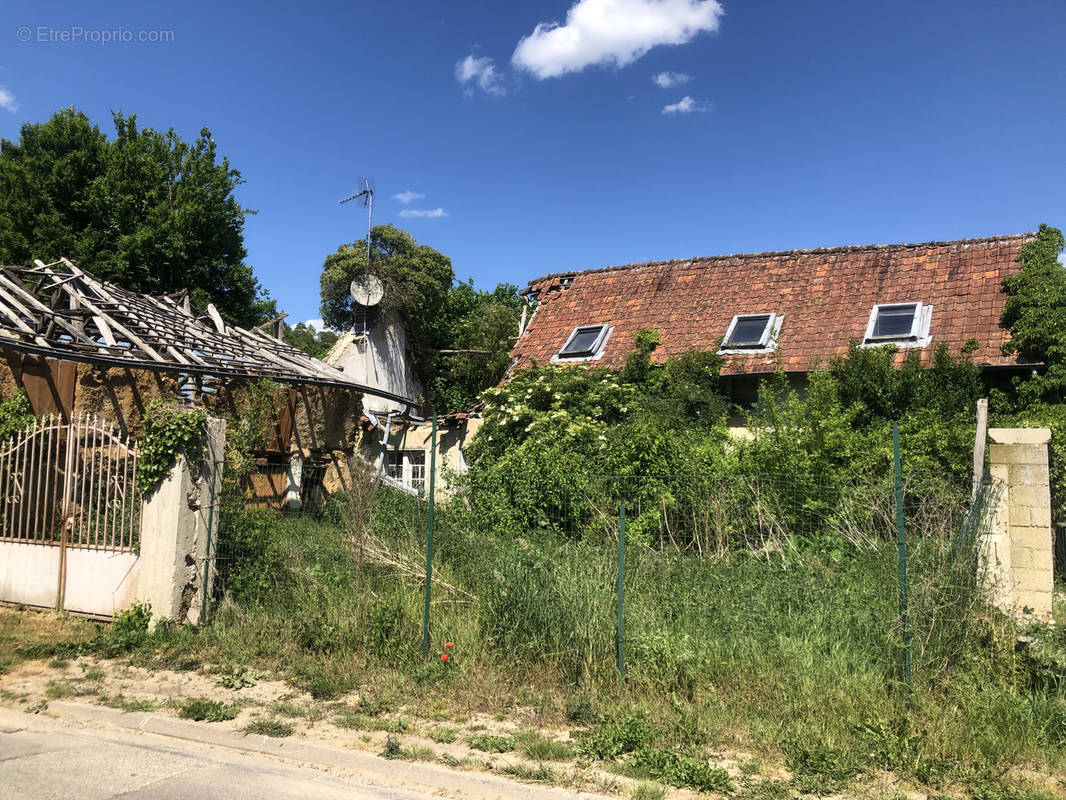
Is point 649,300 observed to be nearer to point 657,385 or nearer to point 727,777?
point 657,385

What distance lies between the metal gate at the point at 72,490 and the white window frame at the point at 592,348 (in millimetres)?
9802

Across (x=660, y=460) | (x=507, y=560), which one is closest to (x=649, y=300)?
(x=660, y=460)

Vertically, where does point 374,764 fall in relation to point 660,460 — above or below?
below

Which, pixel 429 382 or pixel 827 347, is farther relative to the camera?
pixel 429 382

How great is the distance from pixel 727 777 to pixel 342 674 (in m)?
3.54

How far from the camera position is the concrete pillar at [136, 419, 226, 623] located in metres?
7.84

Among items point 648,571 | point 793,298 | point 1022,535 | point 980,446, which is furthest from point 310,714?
point 793,298

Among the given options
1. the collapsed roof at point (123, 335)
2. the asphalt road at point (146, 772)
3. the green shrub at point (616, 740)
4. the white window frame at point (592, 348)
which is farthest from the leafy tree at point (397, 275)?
the green shrub at point (616, 740)

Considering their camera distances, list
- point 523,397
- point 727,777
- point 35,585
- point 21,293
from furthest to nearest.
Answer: point 523,397 → point 21,293 → point 35,585 → point 727,777

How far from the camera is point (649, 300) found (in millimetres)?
17547

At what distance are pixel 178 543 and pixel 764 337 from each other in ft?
37.0

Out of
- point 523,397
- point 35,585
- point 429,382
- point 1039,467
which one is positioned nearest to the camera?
point 1039,467

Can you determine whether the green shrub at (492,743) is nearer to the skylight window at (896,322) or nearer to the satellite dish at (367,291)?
the skylight window at (896,322)

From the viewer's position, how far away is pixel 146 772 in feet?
16.1
